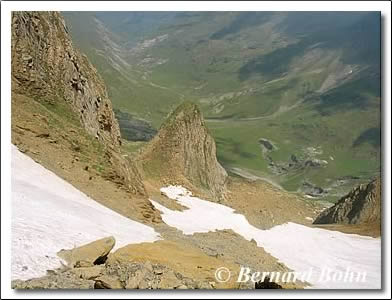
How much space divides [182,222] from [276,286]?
11530mm

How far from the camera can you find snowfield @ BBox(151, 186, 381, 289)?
53.2 feet

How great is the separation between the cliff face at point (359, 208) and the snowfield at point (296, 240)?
19.3ft

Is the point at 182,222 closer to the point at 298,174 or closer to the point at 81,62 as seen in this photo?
the point at 81,62

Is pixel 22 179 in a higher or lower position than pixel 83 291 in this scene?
higher

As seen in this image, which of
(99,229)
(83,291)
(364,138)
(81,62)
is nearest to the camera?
(83,291)

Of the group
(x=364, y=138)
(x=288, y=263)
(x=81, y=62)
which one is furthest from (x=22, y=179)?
(x=364, y=138)

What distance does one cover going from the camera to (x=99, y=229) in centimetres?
1257

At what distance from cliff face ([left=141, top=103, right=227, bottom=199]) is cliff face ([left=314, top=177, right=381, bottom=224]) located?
31.5 ft

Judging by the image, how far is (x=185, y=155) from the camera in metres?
38.5
